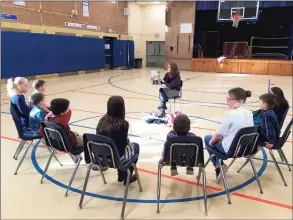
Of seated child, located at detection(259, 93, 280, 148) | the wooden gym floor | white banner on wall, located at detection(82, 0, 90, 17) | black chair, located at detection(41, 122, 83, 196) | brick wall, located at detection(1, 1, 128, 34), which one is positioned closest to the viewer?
the wooden gym floor

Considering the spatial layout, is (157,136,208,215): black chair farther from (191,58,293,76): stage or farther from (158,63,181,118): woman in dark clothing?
(191,58,293,76): stage

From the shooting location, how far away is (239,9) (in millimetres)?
16062

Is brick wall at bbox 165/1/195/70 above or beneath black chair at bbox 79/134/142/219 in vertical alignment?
above

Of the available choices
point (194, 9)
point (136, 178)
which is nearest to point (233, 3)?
point (194, 9)

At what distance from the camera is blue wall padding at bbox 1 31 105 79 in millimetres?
10578

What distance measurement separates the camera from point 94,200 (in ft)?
8.68

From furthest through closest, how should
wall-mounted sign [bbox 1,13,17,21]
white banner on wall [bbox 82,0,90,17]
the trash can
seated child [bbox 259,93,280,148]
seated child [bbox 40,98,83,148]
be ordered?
the trash can
white banner on wall [bbox 82,0,90,17]
wall-mounted sign [bbox 1,13,17,21]
seated child [bbox 259,93,280,148]
seated child [bbox 40,98,83,148]

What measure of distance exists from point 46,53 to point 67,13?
2643mm

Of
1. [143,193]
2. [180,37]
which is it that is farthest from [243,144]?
[180,37]

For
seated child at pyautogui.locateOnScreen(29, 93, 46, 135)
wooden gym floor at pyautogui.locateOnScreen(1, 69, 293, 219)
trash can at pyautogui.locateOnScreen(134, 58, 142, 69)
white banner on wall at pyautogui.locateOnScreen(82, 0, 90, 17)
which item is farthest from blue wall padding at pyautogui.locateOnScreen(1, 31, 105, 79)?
seated child at pyautogui.locateOnScreen(29, 93, 46, 135)

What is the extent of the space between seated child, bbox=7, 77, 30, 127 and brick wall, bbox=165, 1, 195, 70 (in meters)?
15.4

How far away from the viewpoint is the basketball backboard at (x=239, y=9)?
51.8ft

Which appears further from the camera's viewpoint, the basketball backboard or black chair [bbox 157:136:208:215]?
the basketball backboard

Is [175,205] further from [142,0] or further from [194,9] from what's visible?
[142,0]
